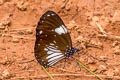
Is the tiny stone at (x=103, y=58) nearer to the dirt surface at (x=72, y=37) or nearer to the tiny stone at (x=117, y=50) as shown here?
the dirt surface at (x=72, y=37)

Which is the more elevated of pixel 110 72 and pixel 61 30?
pixel 61 30

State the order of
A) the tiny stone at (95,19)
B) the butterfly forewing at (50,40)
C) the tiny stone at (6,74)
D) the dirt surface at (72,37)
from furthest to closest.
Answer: the tiny stone at (95,19) < the butterfly forewing at (50,40) < the dirt surface at (72,37) < the tiny stone at (6,74)

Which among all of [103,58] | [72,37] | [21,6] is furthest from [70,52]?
[21,6]

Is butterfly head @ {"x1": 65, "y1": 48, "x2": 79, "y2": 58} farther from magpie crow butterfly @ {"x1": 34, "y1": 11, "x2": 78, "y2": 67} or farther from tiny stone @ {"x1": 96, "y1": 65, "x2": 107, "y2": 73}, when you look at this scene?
tiny stone @ {"x1": 96, "y1": 65, "x2": 107, "y2": 73}

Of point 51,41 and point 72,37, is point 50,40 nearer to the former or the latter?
point 51,41

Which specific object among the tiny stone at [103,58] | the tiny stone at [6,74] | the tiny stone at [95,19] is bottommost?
the tiny stone at [6,74]

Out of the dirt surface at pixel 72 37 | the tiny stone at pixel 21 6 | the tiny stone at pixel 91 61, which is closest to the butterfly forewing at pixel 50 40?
the dirt surface at pixel 72 37

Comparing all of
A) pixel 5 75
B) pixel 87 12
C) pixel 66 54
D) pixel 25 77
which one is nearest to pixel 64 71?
pixel 66 54
